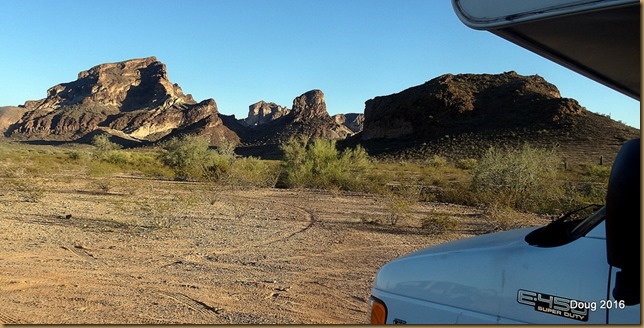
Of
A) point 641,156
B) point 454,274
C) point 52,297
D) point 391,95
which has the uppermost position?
point 391,95

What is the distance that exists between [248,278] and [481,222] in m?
8.62

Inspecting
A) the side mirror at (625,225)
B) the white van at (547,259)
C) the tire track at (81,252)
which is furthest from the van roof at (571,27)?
the tire track at (81,252)

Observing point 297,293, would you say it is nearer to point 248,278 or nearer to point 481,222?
point 248,278

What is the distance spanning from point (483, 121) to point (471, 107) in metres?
3.96

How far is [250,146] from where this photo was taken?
3563 inches

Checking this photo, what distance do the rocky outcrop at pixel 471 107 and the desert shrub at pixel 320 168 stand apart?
30.1 metres

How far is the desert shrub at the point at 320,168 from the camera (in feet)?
87.9

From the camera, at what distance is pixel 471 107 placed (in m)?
60.0

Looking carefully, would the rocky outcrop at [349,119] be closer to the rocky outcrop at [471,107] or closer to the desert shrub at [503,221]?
the rocky outcrop at [471,107]

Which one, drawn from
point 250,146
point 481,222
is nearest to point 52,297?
point 481,222

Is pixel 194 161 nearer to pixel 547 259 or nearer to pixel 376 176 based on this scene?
pixel 376 176

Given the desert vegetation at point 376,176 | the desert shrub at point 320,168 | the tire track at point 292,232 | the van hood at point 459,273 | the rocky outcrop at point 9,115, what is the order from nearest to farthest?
1. the van hood at point 459,273
2. the tire track at point 292,232
3. the desert vegetation at point 376,176
4. the desert shrub at point 320,168
5. the rocky outcrop at point 9,115

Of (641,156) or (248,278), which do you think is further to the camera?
(248,278)

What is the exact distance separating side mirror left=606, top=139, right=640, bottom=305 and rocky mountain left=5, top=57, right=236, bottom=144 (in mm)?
99816
